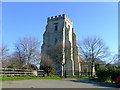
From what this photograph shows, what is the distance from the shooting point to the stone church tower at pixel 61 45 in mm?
48844

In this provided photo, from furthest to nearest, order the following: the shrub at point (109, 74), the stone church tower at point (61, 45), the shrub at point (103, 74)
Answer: the stone church tower at point (61, 45) → the shrub at point (103, 74) → the shrub at point (109, 74)

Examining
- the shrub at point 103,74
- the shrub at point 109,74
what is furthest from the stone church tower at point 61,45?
the shrub at point 109,74

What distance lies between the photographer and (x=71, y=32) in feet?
189

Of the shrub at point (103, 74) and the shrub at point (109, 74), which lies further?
the shrub at point (103, 74)

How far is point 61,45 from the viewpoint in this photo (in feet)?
159

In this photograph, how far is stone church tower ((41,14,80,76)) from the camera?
160 feet

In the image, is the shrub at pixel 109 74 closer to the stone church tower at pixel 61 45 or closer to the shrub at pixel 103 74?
the shrub at pixel 103 74

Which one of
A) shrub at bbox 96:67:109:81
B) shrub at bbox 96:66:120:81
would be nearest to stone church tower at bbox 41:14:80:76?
shrub at bbox 96:67:109:81

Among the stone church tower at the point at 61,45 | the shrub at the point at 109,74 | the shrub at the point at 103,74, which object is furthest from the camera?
the stone church tower at the point at 61,45

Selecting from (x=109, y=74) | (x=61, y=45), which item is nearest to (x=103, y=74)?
(x=109, y=74)

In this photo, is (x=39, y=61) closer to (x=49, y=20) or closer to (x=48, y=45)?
(x=48, y=45)

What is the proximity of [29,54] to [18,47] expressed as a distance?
440cm

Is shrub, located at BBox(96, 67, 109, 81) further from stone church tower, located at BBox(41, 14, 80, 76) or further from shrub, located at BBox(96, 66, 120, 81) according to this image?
stone church tower, located at BBox(41, 14, 80, 76)

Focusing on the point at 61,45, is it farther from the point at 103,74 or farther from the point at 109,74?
the point at 109,74
